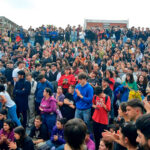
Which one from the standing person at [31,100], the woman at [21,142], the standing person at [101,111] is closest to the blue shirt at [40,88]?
the standing person at [31,100]

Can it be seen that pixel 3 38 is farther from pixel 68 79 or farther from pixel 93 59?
pixel 68 79

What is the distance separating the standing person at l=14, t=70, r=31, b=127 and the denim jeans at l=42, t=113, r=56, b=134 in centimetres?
92

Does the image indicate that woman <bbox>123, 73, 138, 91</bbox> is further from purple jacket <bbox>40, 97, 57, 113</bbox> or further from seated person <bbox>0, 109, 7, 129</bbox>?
seated person <bbox>0, 109, 7, 129</bbox>

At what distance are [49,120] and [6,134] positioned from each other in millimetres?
1103

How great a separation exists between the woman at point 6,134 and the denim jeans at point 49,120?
92cm

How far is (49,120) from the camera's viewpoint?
5.09 m

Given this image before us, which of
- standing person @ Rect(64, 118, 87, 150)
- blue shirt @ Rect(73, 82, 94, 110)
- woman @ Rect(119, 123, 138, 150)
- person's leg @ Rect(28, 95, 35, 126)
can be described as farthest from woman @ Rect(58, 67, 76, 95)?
standing person @ Rect(64, 118, 87, 150)

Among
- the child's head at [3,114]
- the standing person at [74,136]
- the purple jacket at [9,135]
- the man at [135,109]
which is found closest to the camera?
the standing person at [74,136]

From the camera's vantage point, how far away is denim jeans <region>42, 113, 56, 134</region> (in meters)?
5.05

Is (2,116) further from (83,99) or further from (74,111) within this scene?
(83,99)

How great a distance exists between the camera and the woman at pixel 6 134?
168 inches

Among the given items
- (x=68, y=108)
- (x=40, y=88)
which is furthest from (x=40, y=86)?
(x=68, y=108)

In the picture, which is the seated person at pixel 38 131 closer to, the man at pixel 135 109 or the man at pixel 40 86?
the man at pixel 40 86

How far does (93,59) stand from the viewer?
1147cm
